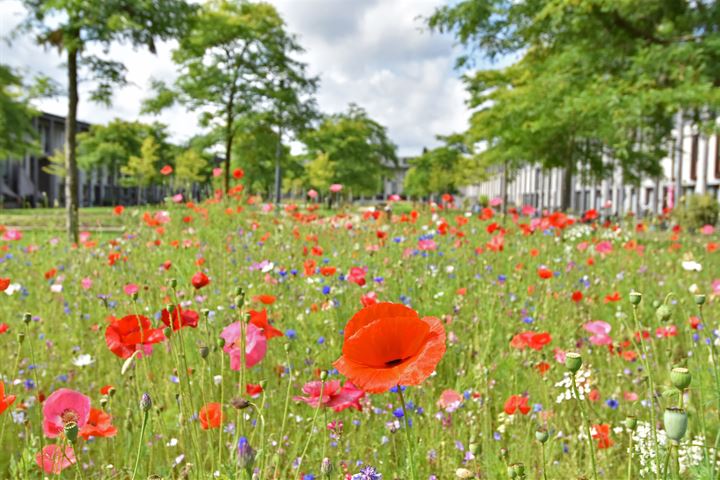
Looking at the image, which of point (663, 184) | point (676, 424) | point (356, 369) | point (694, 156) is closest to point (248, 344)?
point (356, 369)

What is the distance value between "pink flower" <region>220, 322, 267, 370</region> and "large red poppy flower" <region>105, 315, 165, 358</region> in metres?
0.18

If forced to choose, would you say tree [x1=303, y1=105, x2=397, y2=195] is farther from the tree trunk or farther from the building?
the tree trunk

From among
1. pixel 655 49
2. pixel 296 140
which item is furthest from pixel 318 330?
pixel 296 140

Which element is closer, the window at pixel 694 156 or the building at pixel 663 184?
the building at pixel 663 184

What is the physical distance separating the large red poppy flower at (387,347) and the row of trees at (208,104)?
327 inches

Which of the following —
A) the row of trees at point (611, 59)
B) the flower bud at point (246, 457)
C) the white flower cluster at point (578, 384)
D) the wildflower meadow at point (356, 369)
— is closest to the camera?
the flower bud at point (246, 457)

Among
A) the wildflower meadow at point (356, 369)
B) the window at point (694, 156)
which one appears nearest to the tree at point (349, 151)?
the window at point (694, 156)

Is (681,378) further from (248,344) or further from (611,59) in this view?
(611,59)

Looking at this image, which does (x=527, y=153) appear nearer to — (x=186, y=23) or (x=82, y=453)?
(x=186, y=23)

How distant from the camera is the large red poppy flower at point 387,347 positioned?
2.66ft

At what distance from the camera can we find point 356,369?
847mm

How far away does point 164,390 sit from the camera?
8.16 ft

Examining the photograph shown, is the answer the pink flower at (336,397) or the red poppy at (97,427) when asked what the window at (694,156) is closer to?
the pink flower at (336,397)

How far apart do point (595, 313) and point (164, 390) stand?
2678 mm
